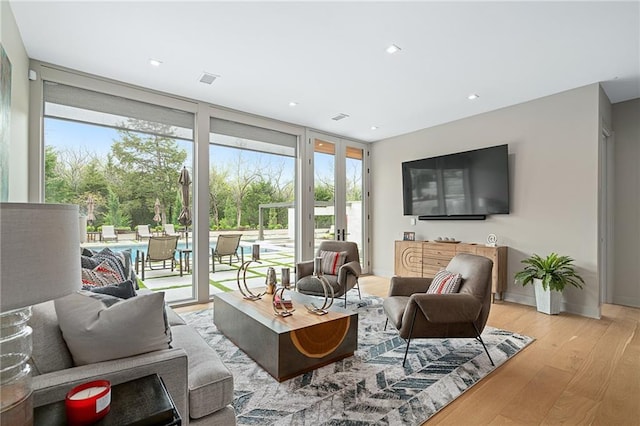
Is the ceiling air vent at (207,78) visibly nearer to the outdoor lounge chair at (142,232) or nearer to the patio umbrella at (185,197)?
the patio umbrella at (185,197)

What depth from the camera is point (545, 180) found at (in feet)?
13.9

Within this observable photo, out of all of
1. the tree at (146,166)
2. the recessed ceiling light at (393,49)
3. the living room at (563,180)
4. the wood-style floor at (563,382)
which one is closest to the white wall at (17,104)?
the living room at (563,180)

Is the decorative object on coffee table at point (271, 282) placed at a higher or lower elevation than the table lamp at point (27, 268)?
lower

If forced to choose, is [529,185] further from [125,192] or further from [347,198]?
[125,192]

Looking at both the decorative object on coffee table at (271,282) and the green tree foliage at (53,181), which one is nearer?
the decorative object on coffee table at (271,282)

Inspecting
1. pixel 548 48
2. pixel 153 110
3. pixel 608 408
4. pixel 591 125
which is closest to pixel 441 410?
pixel 608 408

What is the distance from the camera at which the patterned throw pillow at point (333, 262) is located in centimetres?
438

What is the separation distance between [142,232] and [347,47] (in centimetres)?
336

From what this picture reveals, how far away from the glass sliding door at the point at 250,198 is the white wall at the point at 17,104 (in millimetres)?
1991

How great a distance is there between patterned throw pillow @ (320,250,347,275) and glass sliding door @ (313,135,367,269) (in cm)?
129

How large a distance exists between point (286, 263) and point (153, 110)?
3081 mm

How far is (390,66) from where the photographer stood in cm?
334

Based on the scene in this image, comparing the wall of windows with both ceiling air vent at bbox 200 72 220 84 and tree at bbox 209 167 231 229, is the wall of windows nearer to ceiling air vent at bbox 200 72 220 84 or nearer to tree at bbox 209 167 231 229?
tree at bbox 209 167 231 229

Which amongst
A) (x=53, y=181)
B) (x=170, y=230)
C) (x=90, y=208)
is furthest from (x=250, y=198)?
(x=53, y=181)
